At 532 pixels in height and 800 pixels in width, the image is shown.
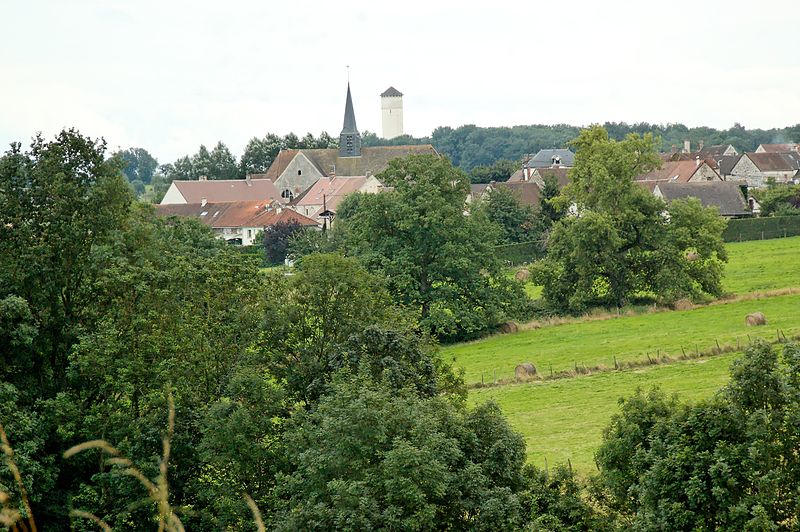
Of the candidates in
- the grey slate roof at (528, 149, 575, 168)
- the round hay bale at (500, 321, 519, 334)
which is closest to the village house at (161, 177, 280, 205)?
the grey slate roof at (528, 149, 575, 168)

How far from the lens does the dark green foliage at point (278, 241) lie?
291 feet

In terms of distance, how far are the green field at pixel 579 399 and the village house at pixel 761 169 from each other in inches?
4309

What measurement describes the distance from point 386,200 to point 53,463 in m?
32.5

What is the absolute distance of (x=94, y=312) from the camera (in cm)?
2652

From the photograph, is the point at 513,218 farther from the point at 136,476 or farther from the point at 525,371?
the point at 136,476

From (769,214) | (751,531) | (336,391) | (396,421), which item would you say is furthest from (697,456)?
(769,214)

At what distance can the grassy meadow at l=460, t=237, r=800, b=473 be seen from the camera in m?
32.7

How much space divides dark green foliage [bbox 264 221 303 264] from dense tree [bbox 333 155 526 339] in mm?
33621

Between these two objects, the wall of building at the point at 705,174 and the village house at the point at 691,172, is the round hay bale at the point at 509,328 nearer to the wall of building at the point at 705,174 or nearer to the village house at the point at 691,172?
the village house at the point at 691,172

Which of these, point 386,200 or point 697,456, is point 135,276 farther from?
point 386,200

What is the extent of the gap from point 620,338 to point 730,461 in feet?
98.4

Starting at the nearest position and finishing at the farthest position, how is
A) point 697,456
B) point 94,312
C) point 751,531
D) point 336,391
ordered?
1. point 751,531
2. point 697,456
3. point 336,391
4. point 94,312

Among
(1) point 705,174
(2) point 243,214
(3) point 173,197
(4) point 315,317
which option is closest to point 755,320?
(4) point 315,317

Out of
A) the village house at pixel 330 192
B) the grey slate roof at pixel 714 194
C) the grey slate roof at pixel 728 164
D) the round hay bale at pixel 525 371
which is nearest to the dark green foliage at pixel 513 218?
the grey slate roof at pixel 714 194
